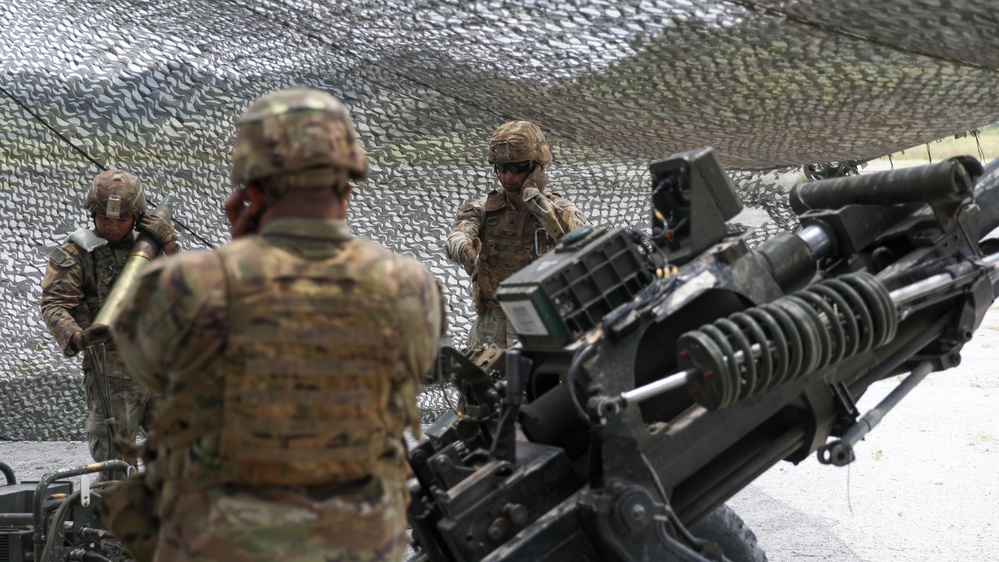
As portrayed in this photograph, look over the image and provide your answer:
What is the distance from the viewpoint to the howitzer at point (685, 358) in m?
2.86

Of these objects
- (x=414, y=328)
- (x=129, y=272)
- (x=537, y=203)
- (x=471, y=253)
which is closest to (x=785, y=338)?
(x=414, y=328)

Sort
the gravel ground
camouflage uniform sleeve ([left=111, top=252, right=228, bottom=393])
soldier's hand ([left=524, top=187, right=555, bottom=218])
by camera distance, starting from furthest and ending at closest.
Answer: soldier's hand ([left=524, top=187, right=555, bottom=218]), the gravel ground, camouflage uniform sleeve ([left=111, top=252, right=228, bottom=393])

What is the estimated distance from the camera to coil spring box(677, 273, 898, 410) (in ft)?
9.23

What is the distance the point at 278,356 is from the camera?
2061mm

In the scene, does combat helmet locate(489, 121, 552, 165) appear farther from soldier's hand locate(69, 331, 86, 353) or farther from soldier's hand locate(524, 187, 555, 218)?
soldier's hand locate(69, 331, 86, 353)

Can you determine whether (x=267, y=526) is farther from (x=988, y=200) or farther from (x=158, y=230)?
(x=158, y=230)

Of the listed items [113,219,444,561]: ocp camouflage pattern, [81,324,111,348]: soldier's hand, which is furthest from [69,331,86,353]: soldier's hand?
[113,219,444,561]: ocp camouflage pattern

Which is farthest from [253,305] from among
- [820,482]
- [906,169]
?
[820,482]

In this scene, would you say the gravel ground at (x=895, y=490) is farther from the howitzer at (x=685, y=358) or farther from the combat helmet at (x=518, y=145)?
the combat helmet at (x=518, y=145)

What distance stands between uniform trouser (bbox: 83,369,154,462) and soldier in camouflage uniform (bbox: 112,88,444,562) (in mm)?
3274

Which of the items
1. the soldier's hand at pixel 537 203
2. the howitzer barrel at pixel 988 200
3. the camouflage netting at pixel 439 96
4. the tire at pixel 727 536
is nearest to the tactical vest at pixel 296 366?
the tire at pixel 727 536

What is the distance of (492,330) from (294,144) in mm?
3545

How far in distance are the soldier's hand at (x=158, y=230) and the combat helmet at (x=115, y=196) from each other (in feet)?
0.39

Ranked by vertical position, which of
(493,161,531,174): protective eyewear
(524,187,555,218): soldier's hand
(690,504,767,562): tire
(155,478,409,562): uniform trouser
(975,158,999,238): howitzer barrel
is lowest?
(690,504,767,562): tire
